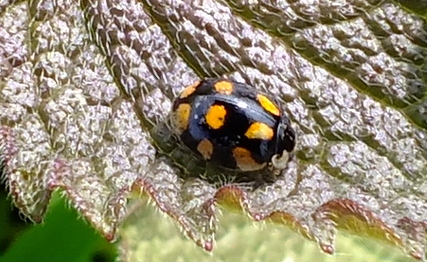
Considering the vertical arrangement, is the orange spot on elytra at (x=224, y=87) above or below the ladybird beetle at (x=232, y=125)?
above

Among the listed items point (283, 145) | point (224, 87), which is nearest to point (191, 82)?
point (224, 87)

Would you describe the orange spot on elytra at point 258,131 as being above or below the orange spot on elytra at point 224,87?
below

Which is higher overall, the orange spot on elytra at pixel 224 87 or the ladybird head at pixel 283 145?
the orange spot on elytra at pixel 224 87

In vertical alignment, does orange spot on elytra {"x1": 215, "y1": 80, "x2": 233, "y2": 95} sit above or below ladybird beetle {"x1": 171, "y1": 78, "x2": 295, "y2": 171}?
above

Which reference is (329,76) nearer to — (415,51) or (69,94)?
(415,51)

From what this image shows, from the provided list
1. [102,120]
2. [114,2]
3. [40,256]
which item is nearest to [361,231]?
[102,120]
